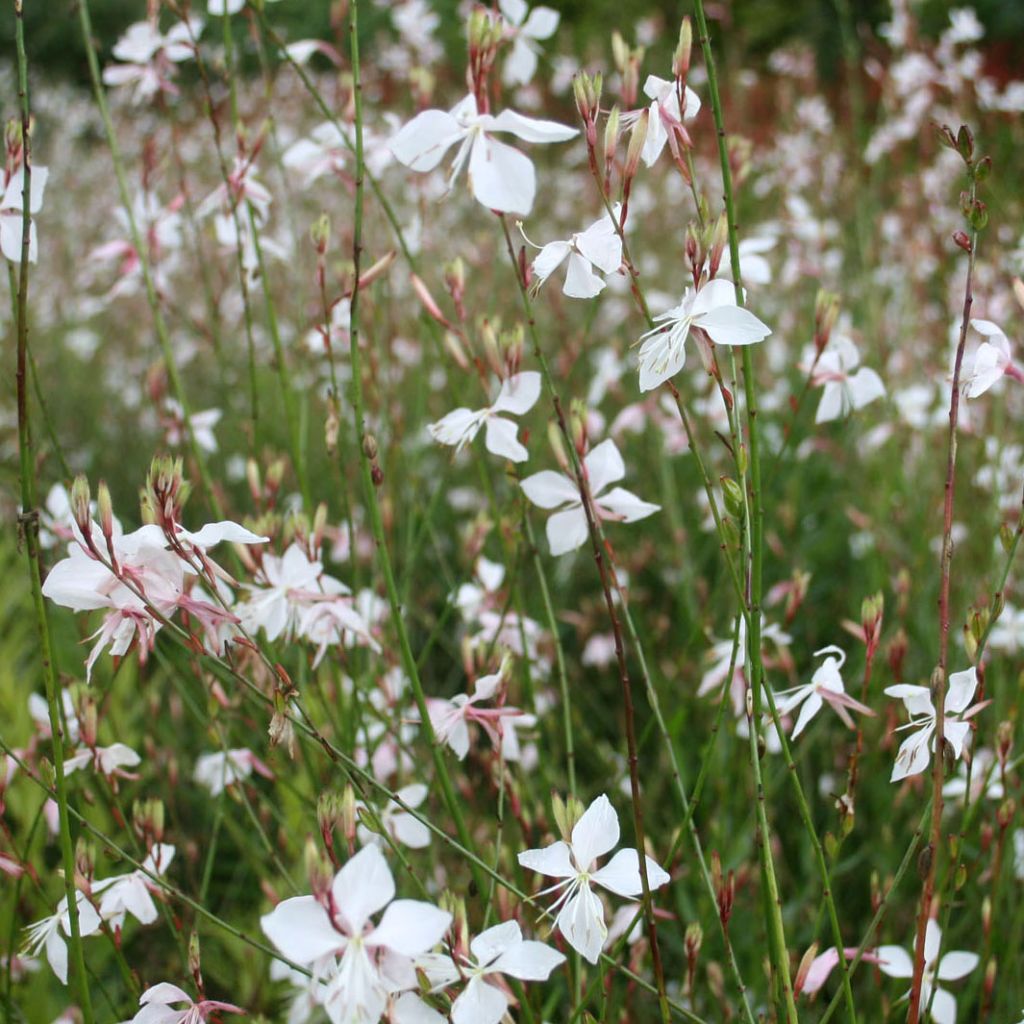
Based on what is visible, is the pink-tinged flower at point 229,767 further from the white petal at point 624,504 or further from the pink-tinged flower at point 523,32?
the pink-tinged flower at point 523,32

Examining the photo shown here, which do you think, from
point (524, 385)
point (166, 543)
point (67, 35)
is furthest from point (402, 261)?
point (67, 35)

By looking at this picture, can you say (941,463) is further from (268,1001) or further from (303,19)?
(303,19)

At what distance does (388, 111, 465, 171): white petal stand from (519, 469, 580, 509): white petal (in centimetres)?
31

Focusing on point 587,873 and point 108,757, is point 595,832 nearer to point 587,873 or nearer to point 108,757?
point 587,873

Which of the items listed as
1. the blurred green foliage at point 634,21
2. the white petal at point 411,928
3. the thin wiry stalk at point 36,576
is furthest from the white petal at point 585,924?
the blurred green foliage at point 634,21

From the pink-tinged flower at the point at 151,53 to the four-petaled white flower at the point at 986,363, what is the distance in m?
0.99

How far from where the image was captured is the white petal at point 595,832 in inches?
29.7

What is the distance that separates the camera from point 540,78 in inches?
283

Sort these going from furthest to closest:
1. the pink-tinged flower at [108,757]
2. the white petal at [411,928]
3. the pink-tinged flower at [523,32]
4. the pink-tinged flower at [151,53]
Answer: the pink-tinged flower at [151,53]
the pink-tinged flower at [523,32]
the pink-tinged flower at [108,757]
the white petal at [411,928]

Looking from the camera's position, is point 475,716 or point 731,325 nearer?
point 731,325

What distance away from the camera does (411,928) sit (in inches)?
22.5

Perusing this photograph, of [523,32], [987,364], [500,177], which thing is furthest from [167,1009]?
[523,32]

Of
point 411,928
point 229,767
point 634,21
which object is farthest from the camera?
point 634,21

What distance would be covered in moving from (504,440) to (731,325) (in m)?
0.31
